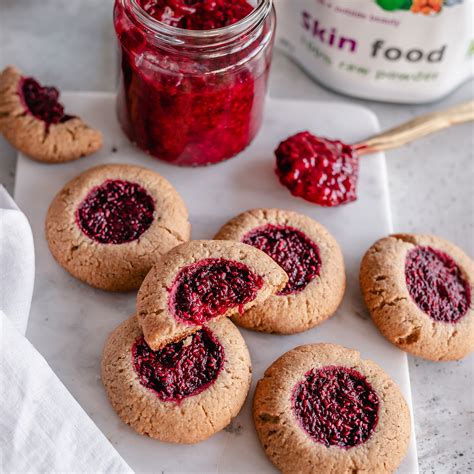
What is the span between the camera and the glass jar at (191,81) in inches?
96.0

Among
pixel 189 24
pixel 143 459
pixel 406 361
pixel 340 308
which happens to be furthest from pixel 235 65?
pixel 143 459

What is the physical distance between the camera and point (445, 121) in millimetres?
3080

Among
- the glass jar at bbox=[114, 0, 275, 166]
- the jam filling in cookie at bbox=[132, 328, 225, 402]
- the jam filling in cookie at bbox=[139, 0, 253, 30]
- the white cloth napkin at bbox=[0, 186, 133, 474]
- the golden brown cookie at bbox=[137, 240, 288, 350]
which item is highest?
the jam filling in cookie at bbox=[139, 0, 253, 30]

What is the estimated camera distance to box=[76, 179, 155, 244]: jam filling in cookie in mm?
2529

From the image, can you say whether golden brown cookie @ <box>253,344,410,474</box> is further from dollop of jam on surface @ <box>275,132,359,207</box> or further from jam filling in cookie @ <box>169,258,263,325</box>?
dollop of jam on surface @ <box>275,132,359,207</box>

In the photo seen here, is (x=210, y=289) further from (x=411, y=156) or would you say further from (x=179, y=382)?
(x=411, y=156)

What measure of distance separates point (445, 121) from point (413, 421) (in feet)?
4.16

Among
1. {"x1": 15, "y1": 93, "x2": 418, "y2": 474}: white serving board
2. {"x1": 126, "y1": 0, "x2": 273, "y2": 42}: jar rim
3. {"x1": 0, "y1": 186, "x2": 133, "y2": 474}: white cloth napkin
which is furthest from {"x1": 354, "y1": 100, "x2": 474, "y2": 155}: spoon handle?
{"x1": 0, "y1": 186, "x2": 133, "y2": 474}: white cloth napkin

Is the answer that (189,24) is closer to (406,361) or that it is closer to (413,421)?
(406,361)

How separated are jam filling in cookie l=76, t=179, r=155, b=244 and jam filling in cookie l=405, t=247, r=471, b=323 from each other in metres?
0.92

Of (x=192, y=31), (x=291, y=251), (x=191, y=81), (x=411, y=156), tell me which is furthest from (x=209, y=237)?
(x=411, y=156)

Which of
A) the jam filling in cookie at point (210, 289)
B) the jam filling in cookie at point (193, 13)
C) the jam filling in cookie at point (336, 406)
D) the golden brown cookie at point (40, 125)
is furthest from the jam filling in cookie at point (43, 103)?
the jam filling in cookie at point (336, 406)

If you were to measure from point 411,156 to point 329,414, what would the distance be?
1.36m

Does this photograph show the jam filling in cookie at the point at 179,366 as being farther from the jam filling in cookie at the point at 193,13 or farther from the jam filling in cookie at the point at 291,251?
the jam filling in cookie at the point at 193,13
